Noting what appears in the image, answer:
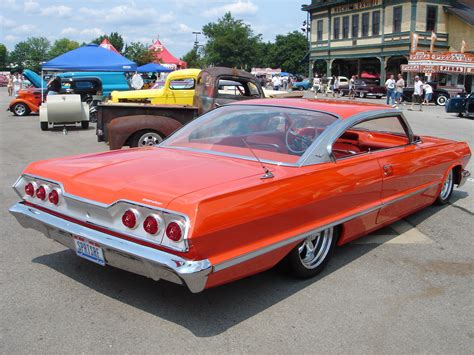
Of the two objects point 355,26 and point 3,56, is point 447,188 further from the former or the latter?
point 3,56

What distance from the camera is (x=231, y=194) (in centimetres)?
308

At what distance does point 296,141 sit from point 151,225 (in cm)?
158

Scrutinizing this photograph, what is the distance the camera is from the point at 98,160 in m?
3.96

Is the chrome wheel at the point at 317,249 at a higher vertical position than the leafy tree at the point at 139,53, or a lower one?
lower

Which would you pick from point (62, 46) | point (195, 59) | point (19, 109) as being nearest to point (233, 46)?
point (195, 59)

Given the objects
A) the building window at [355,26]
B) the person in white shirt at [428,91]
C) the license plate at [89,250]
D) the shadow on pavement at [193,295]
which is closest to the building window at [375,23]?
the building window at [355,26]

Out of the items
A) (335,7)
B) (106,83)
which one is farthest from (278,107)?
(335,7)

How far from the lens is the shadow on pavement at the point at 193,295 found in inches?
130

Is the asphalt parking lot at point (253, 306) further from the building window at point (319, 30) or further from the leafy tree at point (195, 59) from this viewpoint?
the leafy tree at point (195, 59)

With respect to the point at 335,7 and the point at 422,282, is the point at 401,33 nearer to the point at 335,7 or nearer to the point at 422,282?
the point at 335,7

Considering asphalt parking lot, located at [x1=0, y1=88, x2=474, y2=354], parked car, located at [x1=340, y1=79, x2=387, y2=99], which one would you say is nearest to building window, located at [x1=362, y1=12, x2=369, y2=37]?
parked car, located at [x1=340, y1=79, x2=387, y2=99]

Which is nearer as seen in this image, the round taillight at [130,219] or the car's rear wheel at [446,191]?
the round taillight at [130,219]

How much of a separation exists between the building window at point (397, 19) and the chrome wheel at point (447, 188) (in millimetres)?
35144

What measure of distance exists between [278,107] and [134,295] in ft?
6.92
